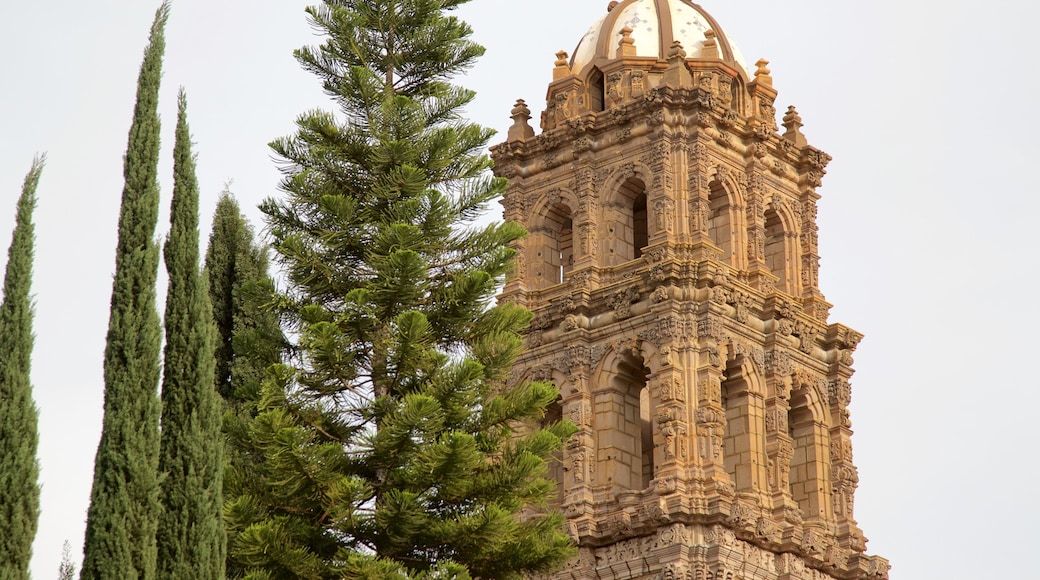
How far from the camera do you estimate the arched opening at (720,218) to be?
4938 cm

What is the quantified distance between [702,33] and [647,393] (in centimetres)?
810

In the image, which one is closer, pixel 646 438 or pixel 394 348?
pixel 394 348

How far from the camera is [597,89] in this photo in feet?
171

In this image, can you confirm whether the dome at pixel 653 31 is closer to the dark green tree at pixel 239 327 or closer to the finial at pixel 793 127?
the finial at pixel 793 127

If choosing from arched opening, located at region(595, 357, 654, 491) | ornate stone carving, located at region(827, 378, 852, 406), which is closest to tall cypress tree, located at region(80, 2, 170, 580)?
arched opening, located at region(595, 357, 654, 491)

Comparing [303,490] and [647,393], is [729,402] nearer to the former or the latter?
[647,393]

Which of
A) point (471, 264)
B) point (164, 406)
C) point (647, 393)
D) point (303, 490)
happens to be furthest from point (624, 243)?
point (164, 406)

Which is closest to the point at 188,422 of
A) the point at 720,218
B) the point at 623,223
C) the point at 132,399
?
the point at 132,399

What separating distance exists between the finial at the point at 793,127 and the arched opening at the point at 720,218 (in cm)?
264

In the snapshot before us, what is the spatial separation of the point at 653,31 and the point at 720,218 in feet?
15.8

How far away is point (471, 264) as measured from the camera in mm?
35906

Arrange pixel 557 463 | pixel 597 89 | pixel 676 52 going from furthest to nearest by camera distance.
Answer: pixel 597 89
pixel 676 52
pixel 557 463

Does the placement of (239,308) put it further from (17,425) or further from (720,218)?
(720,218)

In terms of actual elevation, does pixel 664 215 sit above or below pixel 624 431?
above
